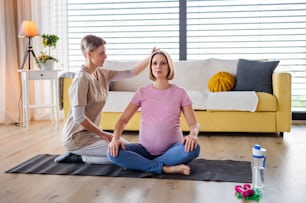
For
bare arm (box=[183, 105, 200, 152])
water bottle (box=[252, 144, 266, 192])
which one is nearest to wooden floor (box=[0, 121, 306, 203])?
water bottle (box=[252, 144, 266, 192])

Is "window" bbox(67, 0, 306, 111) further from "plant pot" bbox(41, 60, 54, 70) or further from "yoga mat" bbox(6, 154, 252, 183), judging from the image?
"yoga mat" bbox(6, 154, 252, 183)

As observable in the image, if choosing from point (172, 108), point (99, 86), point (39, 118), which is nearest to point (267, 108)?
point (172, 108)

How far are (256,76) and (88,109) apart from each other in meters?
2.06

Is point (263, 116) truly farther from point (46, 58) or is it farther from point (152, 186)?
point (46, 58)

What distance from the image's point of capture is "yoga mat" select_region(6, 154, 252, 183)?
8.06ft

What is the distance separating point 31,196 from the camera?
7.06 ft

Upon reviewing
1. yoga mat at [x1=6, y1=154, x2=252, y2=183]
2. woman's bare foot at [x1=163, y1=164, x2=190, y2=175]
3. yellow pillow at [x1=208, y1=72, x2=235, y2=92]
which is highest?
yellow pillow at [x1=208, y1=72, x2=235, y2=92]

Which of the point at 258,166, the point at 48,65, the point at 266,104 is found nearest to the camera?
the point at 258,166

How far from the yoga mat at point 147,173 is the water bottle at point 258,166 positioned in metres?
0.12

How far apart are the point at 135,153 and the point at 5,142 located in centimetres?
175

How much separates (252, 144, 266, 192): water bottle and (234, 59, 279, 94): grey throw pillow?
6.20 ft

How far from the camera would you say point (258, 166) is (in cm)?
220

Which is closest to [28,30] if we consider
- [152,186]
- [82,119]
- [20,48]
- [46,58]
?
[46,58]

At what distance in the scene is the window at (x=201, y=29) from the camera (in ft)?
16.1
